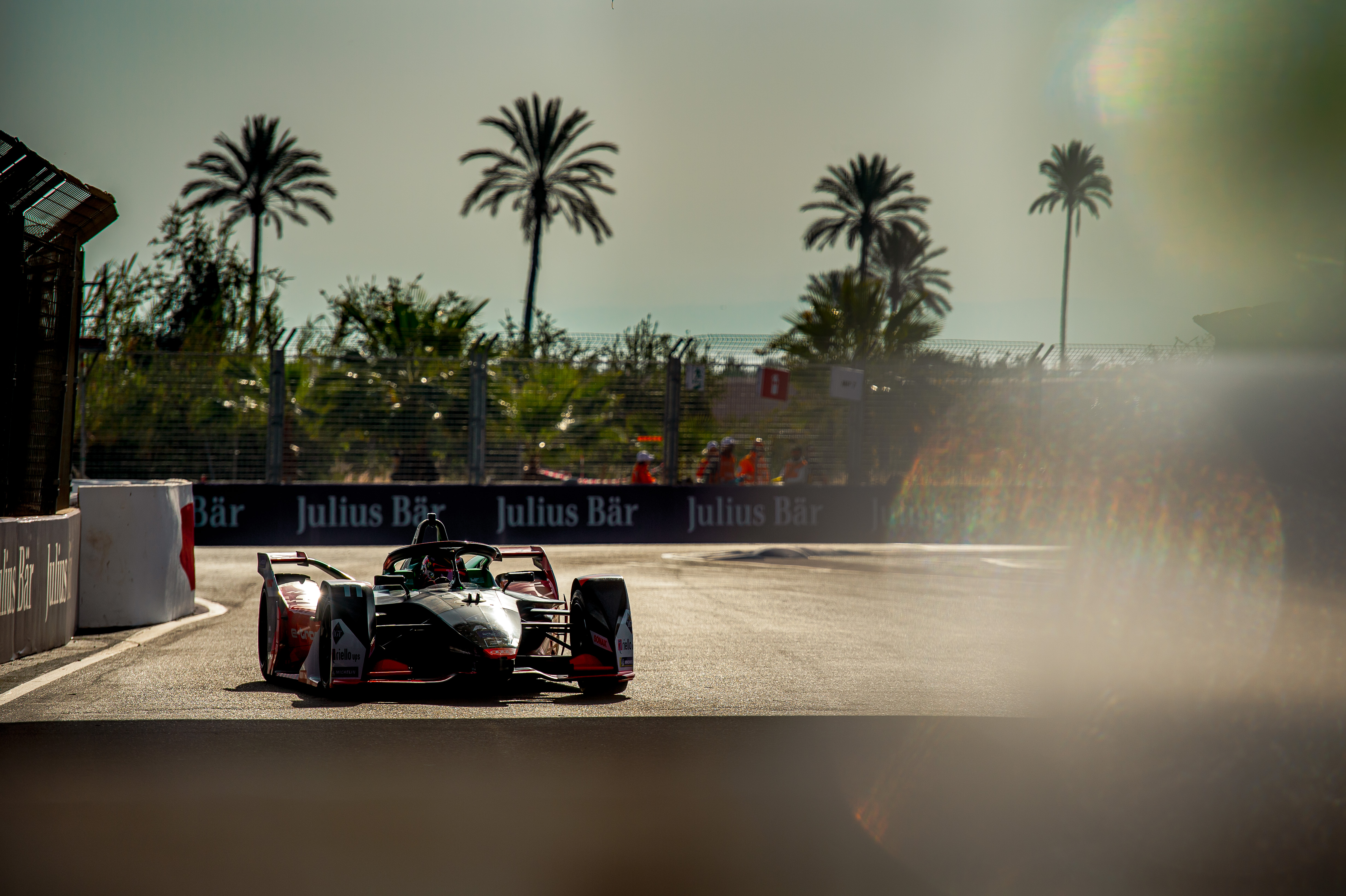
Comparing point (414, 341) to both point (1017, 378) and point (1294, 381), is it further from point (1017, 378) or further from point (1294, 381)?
point (1294, 381)

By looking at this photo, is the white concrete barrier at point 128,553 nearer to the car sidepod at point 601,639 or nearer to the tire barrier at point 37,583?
the tire barrier at point 37,583

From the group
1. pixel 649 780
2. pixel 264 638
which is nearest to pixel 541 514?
pixel 264 638

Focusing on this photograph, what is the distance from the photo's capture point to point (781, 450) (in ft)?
75.4

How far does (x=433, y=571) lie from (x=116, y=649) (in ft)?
8.32

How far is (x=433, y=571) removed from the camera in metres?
8.17

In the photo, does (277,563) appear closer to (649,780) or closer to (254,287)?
(649,780)

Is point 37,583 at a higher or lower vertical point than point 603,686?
higher

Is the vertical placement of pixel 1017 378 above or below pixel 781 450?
above

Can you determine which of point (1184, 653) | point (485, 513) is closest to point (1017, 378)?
point (485, 513)

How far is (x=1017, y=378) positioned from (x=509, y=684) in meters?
17.8

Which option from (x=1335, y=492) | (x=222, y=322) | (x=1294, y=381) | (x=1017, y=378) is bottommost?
(x=1335, y=492)

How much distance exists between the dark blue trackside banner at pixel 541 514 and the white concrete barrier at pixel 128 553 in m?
8.70

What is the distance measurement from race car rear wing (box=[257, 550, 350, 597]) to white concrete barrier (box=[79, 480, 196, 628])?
191 centimetres

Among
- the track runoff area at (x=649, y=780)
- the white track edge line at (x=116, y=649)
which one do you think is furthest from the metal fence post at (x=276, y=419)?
the track runoff area at (x=649, y=780)
